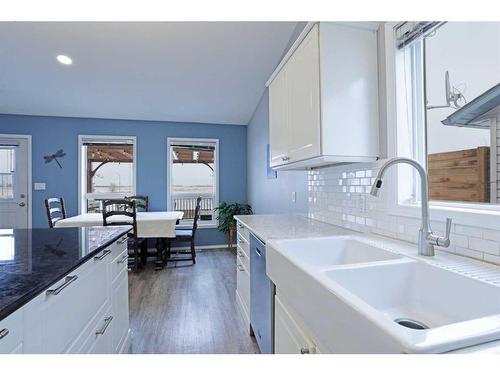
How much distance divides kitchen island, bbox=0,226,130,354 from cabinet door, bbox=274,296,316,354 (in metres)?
0.88

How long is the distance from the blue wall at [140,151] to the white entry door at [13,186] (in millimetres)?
159

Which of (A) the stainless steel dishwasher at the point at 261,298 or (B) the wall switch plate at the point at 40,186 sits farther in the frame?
(B) the wall switch plate at the point at 40,186

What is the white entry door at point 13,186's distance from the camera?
4.36m

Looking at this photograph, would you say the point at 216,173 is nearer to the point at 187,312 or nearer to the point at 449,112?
the point at 187,312

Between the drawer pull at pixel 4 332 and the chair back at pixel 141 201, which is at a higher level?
the chair back at pixel 141 201

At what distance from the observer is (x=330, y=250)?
1.48m

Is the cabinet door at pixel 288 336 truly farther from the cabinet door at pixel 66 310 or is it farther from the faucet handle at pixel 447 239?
the cabinet door at pixel 66 310

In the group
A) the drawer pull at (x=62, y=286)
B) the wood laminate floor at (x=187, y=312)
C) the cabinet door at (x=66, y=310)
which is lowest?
the wood laminate floor at (x=187, y=312)

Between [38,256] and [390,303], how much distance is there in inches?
58.7

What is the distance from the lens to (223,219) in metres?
4.73

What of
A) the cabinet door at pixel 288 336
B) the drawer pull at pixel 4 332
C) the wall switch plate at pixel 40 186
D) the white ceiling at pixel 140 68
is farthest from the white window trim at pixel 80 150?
the drawer pull at pixel 4 332

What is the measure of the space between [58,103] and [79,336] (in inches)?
169
